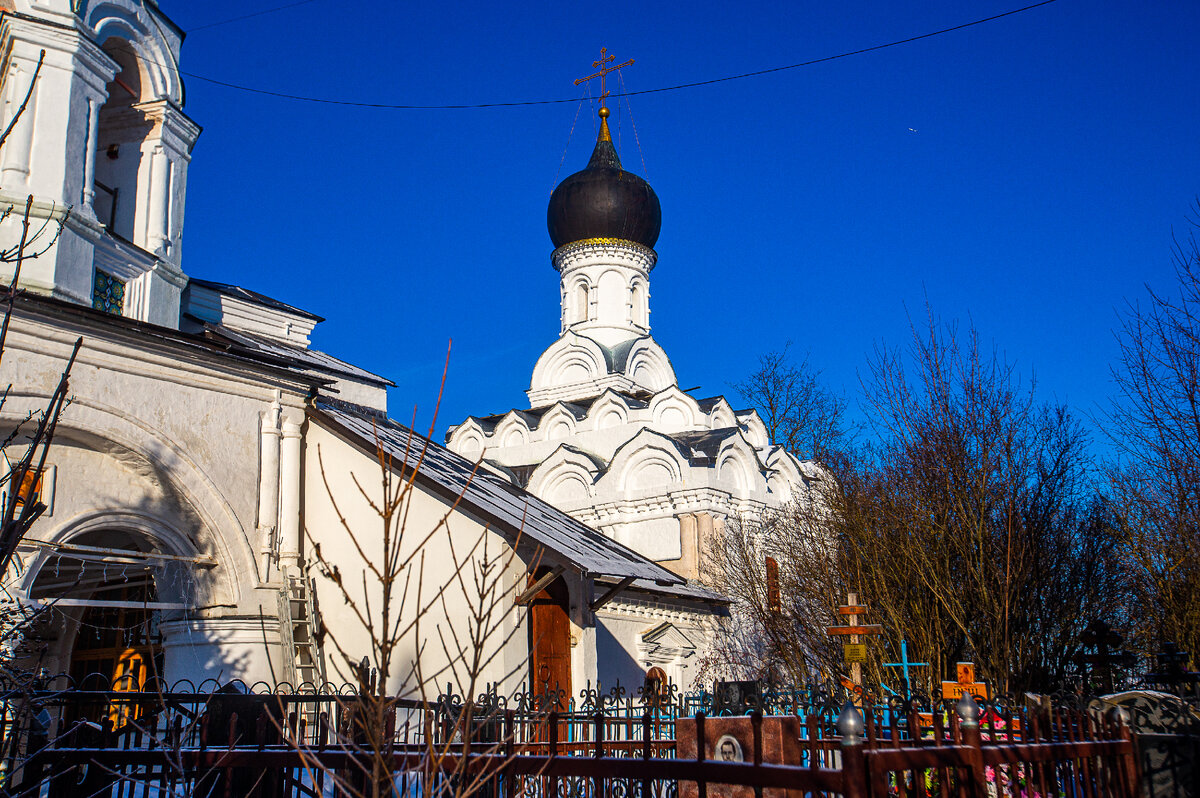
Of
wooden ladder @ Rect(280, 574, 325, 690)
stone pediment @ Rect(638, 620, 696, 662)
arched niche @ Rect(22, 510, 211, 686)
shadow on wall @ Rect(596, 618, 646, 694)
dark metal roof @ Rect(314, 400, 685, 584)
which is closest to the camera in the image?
arched niche @ Rect(22, 510, 211, 686)

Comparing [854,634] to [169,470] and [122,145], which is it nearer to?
[169,470]

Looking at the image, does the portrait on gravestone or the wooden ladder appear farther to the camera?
the wooden ladder

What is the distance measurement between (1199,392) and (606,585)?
687cm

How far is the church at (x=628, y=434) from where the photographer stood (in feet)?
64.6

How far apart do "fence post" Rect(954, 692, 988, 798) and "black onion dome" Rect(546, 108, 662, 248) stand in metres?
23.1

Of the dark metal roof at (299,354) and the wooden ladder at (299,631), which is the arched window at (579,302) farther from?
the wooden ladder at (299,631)

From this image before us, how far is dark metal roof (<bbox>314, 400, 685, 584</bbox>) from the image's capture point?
9.28 metres

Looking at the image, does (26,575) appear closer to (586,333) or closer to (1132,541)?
(1132,541)

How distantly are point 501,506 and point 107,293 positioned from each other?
16.4 ft

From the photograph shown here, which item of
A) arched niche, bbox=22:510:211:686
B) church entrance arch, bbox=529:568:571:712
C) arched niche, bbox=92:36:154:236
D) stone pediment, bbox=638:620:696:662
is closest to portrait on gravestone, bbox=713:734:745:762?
arched niche, bbox=22:510:211:686

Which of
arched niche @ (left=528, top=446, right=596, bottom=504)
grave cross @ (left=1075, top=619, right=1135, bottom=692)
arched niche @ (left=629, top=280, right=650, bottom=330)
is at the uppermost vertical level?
arched niche @ (left=629, top=280, right=650, bottom=330)

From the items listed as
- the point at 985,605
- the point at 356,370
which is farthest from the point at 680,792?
the point at 356,370

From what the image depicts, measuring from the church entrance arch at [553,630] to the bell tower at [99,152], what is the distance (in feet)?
18.0

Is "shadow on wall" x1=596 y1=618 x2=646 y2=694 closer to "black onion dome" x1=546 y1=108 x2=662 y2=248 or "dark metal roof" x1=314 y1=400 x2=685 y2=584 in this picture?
"dark metal roof" x1=314 y1=400 x2=685 y2=584
